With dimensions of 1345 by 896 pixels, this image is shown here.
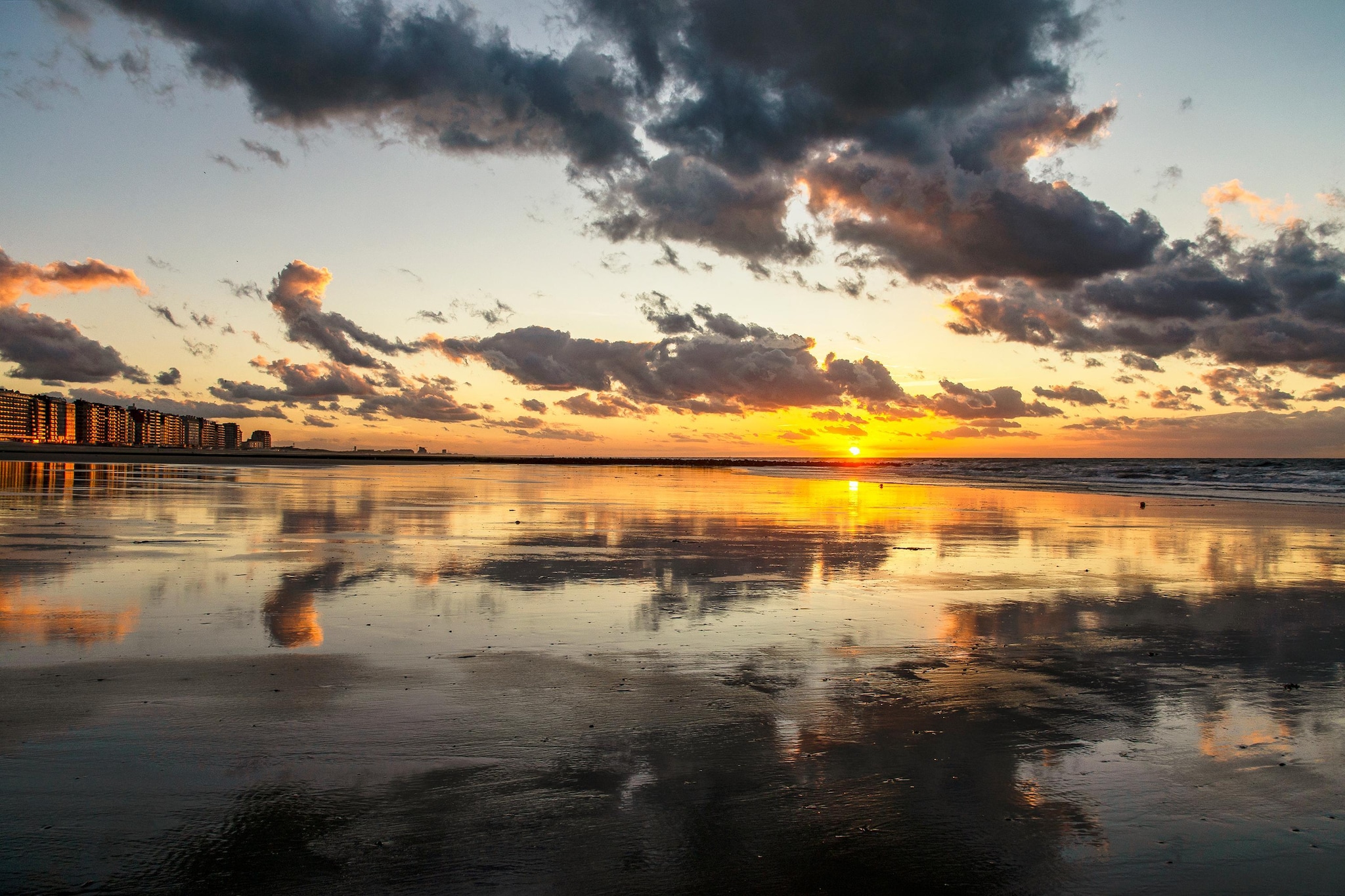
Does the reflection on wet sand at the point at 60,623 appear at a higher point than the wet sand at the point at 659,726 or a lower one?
higher

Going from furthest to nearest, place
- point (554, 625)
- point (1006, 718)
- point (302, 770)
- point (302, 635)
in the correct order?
point (554, 625), point (302, 635), point (1006, 718), point (302, 770)

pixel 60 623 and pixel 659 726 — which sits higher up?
pixel 60 623

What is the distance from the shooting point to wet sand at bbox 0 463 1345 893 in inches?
183

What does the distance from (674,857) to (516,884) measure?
2.87 ft

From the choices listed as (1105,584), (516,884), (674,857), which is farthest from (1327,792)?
(1105,584)

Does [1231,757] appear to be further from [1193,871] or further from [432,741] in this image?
[432,741]

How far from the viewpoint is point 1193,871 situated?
15.2ft

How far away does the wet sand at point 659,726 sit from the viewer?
15.2ft

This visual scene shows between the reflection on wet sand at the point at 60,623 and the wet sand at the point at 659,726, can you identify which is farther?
the reflection on wet sand at the point at 60,623

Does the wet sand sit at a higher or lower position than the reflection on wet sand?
lower

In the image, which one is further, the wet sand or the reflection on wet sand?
the reflection on wet sand

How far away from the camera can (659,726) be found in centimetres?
674

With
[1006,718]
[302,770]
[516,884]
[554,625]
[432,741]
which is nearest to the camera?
[516,884]

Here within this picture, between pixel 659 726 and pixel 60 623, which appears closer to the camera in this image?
pixel 659 726
